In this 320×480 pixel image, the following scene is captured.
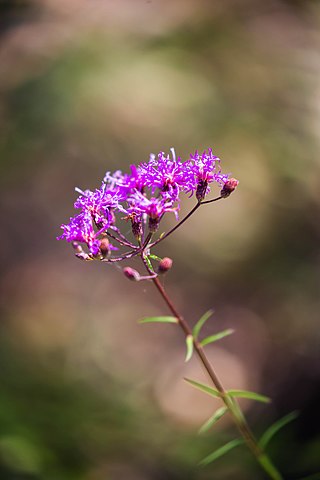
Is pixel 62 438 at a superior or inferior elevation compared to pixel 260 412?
superior

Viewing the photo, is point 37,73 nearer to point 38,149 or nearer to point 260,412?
point 38,149

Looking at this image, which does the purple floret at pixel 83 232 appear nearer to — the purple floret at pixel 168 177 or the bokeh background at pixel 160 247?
the purple floret at pixel 168 177

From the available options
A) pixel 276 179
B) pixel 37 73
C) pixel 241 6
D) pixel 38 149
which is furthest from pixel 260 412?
pixel 241 6

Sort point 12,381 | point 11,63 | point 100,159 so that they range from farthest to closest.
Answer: point 11,63 → point 100,159 → point 12,381

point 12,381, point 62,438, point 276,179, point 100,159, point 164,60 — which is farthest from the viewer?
point 164,60

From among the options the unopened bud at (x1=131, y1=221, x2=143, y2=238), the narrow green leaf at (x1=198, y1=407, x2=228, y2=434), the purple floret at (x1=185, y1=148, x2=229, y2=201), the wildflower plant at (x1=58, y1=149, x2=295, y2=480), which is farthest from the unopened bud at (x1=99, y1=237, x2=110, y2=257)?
the narrow green leaf at (x1=198, y1=407, x2=228, y2=434)

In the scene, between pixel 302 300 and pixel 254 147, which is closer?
pixel 302 300

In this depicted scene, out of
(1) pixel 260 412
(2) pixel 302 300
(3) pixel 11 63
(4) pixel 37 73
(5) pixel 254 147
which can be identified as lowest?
(1) pixel 260 412

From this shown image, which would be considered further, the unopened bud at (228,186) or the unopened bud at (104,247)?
the unopened bud at (228,186)

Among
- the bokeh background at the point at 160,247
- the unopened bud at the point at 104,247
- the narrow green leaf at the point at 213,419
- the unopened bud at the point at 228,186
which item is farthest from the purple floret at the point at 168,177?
A: the bokeh background at the point at 160,247
